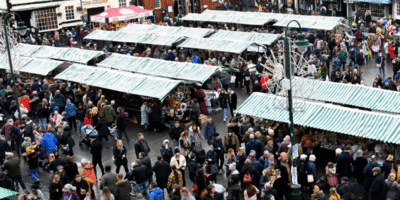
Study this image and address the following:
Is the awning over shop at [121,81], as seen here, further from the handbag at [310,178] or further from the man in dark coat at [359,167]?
the man in dark coat at [359,167]

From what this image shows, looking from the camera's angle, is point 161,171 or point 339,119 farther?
point 339,119

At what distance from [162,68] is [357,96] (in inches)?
356

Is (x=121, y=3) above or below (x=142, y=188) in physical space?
above

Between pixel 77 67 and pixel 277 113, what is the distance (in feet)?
37.2

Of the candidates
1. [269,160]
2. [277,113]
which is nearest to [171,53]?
[277,113]

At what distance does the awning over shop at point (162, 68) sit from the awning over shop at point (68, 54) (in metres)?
1.72

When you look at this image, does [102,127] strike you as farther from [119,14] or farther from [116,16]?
[119,14]

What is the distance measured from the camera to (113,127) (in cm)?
2172

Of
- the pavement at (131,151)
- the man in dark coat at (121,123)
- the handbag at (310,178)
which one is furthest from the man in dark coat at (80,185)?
the man in dark coat at (121,123)

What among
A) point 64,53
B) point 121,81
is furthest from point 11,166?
point 64,53

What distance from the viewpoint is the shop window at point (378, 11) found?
44.7 m

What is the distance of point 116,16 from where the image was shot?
42.6 meters

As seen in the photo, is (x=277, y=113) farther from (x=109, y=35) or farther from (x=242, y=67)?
(x=109, y=35)

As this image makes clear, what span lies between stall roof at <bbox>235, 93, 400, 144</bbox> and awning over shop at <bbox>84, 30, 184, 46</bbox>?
48.5 feet
